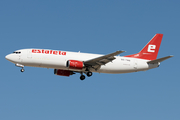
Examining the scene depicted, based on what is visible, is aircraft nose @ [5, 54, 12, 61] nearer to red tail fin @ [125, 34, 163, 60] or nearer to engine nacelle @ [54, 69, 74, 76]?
engine nacelle @ [54, 69, 74, 76]

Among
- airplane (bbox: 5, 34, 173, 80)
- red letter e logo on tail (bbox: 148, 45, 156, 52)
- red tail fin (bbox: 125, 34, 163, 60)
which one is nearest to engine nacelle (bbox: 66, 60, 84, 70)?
airplane (bbox: 5, 34, 173, 80)

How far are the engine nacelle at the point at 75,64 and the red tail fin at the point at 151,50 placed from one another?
1088 centimetres

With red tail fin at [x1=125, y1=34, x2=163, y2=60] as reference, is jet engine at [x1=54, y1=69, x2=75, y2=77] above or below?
below

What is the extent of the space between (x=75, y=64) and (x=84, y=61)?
216 cm

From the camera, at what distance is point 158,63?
186 feet

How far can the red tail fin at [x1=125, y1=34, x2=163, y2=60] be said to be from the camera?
59156 millimetres

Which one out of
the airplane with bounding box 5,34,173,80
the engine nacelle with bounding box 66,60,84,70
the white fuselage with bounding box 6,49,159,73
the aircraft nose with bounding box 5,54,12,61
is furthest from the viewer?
the aircraft nose with bounding box 5,54,12,61

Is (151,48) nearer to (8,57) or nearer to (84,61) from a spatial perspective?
(84,61)

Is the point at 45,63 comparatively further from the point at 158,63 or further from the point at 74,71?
the point at 158,63

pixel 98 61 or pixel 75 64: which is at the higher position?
pixel 98 61

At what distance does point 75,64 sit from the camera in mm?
52656

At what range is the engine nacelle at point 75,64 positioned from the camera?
5235 cm

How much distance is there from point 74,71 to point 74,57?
4284 millimetres

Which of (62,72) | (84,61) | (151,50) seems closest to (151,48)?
(151,50)
